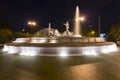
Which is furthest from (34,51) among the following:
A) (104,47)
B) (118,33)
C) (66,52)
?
(118,33)

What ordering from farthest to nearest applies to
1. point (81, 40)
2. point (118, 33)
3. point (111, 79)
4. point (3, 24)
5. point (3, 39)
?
1. point (3, 24)
2. point (118, 33)
3. point (3, 39)
4. point (81, 40)
5. point (111, 79)

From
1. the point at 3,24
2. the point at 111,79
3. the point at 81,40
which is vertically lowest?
the point at 111,79

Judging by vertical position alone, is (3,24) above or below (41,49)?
above

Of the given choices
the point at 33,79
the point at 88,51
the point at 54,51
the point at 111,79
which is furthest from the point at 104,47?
the point at 33,79

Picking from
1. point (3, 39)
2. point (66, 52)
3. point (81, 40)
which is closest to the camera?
point (66, 52)

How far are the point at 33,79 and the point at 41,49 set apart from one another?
7.84 metres

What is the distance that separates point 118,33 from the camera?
139 feet

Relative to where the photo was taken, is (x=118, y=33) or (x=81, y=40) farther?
(x=118, y=33)

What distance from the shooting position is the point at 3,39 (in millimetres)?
38031

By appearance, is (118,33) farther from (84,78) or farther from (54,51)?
(84,78)

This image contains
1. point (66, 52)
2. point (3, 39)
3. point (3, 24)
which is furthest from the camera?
point (3, 24)

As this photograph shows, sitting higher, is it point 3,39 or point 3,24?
point 3,24

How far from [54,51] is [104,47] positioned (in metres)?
5.40

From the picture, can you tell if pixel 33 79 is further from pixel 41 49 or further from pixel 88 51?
pixel 88 51
